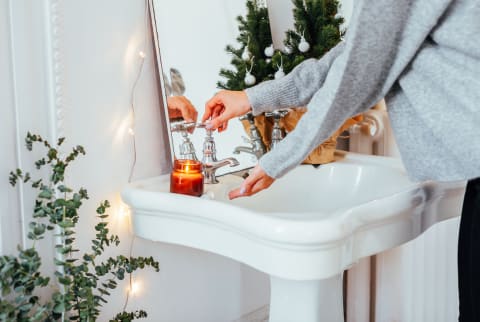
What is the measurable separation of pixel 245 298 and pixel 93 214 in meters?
0.57

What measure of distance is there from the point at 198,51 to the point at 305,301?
1.97 feet

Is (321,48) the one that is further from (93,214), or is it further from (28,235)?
(28,235)

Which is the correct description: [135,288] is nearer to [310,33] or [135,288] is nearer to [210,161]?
[210,161]

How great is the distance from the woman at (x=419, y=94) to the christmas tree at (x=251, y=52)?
45 cm

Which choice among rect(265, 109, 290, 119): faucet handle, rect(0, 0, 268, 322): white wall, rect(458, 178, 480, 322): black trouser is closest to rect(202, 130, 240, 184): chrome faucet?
rect(0, 0, 268, 322): white wall

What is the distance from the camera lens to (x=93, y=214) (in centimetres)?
120

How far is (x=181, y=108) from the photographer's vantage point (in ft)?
4.29

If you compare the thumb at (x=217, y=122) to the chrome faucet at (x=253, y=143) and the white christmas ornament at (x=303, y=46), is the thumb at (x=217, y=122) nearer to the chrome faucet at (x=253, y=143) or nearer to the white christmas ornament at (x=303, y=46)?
the chrome faucet at (x=253, y=143)

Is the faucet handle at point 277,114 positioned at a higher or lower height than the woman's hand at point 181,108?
lower

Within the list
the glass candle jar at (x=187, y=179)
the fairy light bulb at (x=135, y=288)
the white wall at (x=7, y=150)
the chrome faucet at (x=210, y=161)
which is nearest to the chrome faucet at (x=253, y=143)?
the chrome faucet at (x=210, y=161)

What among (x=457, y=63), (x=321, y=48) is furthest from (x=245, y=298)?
(x=457, y=63)

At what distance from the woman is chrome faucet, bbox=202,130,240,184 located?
249mm

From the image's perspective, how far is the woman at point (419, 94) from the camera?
0.88 m

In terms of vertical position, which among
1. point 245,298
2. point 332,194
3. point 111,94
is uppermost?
point 111,94
